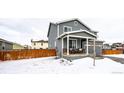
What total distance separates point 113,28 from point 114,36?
672 millimetres

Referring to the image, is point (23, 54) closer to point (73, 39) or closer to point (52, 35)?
point (52, 35)

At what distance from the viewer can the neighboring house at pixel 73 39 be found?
45.9 feet

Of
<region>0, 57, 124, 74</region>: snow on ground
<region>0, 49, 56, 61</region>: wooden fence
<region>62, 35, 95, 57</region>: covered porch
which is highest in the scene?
<region>62, 35, 95, 57</region>: covered porch

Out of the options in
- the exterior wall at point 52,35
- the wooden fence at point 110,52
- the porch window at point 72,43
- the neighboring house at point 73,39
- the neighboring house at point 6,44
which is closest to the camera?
the neighboring house at point 73,39

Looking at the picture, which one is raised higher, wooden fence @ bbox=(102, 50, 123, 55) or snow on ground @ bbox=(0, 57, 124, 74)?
wooden fence @ bbox=(102, 50, 123, 55)

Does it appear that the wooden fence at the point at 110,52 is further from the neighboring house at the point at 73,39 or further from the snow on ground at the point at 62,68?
the snow on ground at the point at 62,68

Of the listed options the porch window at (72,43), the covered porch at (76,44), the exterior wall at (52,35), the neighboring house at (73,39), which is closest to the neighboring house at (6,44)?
the exterior wall at (52,35)

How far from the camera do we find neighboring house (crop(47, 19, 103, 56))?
13977mm

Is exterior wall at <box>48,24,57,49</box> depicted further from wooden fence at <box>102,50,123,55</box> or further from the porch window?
wooden fence at <box>102,50,123,55</box>

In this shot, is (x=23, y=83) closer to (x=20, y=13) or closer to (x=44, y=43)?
(x=20, y=13)

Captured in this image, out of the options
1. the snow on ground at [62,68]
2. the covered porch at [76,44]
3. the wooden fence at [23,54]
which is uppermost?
the covered porch at [76,44]

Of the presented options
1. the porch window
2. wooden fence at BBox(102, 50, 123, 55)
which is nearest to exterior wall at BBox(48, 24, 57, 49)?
the porch window

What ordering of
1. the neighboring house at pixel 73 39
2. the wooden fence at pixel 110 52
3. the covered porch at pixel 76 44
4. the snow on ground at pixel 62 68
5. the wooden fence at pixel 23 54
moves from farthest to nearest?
the wooden fence at pixel 110 52, the covered porch at pixel 76 44, the neighboring house at pixel 73 39, the wooden fence at pixel 23 54, the snow on ground at pixel 62 68

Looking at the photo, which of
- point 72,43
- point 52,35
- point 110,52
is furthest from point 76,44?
point 110,52
